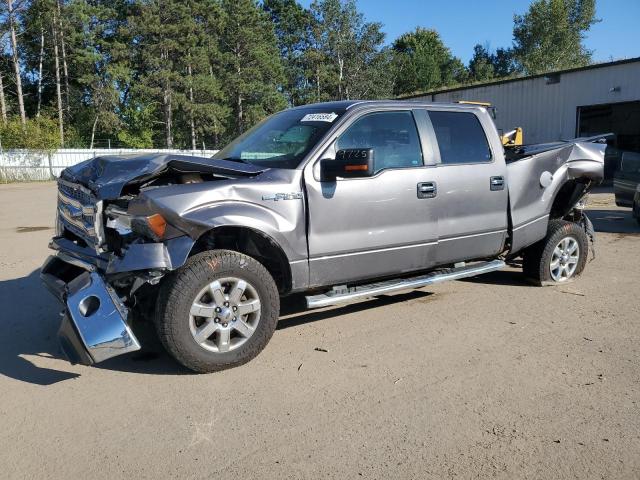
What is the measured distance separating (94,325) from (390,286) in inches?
91.8

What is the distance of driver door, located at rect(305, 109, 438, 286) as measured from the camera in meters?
4.21

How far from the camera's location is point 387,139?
183 inches

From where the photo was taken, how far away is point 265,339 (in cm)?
394

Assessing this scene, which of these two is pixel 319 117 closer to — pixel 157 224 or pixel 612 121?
pixel 157 224

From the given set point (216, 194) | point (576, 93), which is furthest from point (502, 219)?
point (576, 93)

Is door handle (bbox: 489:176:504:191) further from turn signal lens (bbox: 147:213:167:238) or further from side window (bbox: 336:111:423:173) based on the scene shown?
turn signal lens (bbox: 147:213:167:238)

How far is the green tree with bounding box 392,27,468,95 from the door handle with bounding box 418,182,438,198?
6752 centimetres

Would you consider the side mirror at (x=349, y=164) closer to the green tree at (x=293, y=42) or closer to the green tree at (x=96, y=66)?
the green tree at (x=96, y=66)

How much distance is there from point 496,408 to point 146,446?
80.1 inches

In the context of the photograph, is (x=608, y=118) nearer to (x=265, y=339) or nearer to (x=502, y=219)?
(x=502, y=219)

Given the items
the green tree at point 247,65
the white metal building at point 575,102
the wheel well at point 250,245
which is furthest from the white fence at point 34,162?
the wheel well at point 250,245

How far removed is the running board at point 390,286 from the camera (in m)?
4.22

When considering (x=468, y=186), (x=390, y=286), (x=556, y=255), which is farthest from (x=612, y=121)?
(x=390, y=286)

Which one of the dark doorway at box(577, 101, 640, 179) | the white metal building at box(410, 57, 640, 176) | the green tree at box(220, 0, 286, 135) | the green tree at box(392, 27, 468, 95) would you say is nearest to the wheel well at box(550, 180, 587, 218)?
the white metal building at box(410, 57, 640, 176)
